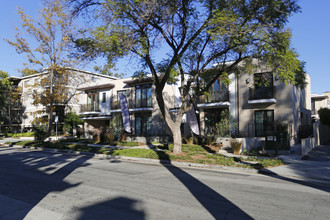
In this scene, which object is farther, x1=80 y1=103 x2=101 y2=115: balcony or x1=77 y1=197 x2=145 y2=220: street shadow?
x1=80 y1=103 x2=101 y2=115: balcony

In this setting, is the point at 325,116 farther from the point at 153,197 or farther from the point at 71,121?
the point at 71,121

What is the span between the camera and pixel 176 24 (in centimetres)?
1470

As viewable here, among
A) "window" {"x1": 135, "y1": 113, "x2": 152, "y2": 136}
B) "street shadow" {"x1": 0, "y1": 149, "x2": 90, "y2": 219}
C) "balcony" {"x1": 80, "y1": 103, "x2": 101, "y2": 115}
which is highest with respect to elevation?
"balcony" {"x1": 80, "y1": 103, "x2": 101, "y2": 115}

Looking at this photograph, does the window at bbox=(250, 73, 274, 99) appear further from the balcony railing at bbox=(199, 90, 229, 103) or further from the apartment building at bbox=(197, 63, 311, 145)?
the balcony railing at bbox=(199, 90, 229, 103)

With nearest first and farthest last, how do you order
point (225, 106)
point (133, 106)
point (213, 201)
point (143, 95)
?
point (213, 201), point (225, 106), point (143, 95), point (133, 106)

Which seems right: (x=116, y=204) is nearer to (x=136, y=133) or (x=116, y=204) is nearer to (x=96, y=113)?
(x=136, y=133)

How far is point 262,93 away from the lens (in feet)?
68.0

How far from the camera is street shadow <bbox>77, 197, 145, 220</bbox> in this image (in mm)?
4895

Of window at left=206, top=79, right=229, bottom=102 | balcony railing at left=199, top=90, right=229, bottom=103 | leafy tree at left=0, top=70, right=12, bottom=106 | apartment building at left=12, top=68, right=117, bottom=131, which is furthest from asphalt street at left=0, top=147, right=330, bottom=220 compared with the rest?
leafy tree at left=0, top=70, right=12, bottom=106

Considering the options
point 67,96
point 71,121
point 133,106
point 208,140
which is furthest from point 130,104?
point 208,140

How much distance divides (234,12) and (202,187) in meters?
9.18

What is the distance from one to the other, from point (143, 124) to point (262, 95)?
13330 millimetres

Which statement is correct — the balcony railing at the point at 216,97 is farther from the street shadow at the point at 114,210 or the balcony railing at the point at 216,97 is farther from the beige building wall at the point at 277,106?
the street shadow at the point at 114,210

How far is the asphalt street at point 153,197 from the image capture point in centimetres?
509
